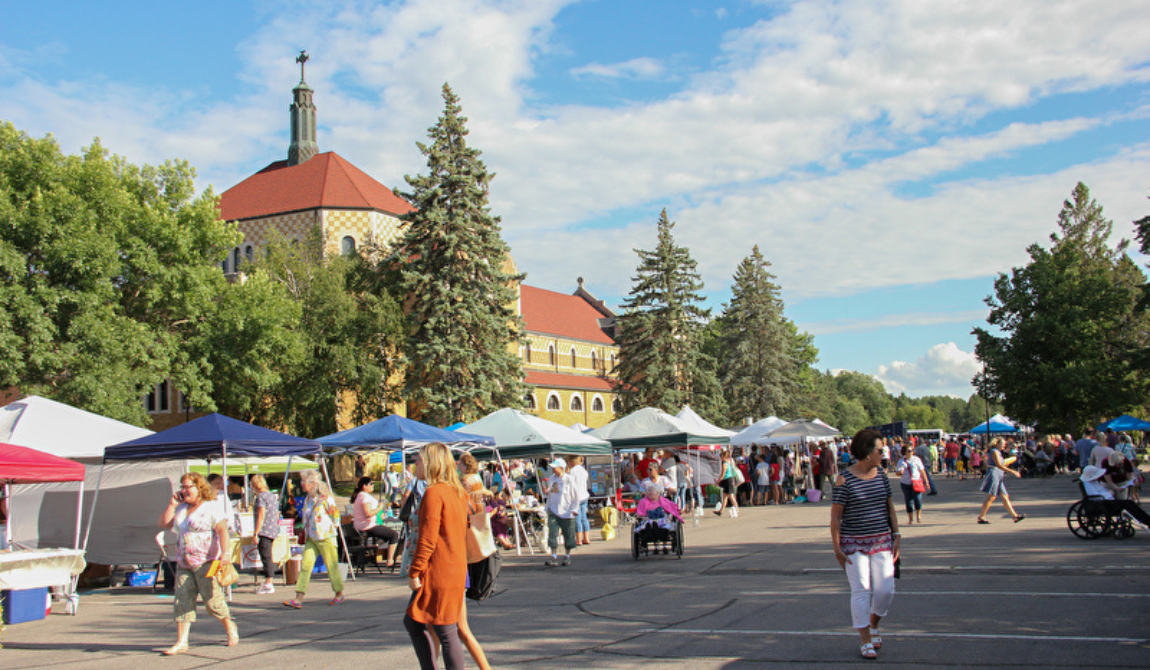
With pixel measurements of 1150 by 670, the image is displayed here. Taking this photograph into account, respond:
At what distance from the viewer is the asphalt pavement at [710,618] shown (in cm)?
715

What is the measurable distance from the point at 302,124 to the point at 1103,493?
5837cm

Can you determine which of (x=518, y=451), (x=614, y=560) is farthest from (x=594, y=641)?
(x=518, y=451)

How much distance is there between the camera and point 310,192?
51.8 meters

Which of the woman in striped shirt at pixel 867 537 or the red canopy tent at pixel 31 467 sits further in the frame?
the red canopy tent at pixel 31 467

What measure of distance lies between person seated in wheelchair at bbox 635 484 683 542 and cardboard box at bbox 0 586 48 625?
8.79 meters

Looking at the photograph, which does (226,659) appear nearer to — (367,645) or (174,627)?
(367,645)

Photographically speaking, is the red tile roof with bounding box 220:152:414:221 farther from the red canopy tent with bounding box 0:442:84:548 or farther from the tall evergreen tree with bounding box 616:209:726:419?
the red canopy tent with bounding box 0:442:84:548

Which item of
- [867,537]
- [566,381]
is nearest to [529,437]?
[867,537]

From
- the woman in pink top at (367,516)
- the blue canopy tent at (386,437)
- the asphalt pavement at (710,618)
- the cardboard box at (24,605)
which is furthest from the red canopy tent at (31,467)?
the blue canopy tent at (386,437)

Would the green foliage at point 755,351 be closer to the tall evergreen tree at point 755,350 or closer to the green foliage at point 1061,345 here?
the tall evergreen tree at point 755,350

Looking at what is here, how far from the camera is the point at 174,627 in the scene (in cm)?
1020

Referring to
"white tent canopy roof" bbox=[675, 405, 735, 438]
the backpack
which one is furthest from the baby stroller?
the backpack

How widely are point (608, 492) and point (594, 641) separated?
17.2 meters

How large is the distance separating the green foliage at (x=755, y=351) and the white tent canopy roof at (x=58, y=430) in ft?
146
